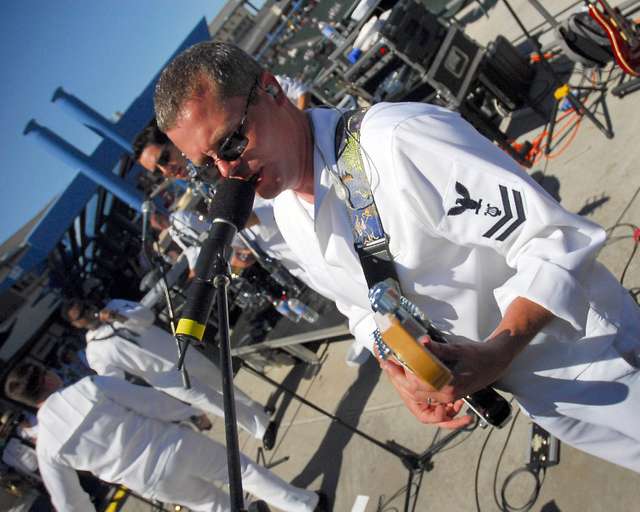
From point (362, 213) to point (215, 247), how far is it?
46cm

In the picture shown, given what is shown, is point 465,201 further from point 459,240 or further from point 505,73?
point 505,73

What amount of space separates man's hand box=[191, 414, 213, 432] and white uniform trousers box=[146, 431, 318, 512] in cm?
236

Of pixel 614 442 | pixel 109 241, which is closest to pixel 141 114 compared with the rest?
Answer: pixel 109 241

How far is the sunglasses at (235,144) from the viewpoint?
4.65 feet

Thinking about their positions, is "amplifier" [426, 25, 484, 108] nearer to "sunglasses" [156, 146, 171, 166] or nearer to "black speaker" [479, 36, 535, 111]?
"black speaker" [479, 36, 535, 111]

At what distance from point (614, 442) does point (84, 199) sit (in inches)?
524

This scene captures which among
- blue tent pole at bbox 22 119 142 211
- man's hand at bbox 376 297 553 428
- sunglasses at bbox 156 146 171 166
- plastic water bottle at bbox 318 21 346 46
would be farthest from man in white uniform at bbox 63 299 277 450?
blue tent pole at bbox 22 119 142 211

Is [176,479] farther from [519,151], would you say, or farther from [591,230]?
[519,151]

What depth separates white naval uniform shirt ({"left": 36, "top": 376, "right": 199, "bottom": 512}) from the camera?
3.49 m

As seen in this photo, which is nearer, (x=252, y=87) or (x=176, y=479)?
(x=252, y=87)

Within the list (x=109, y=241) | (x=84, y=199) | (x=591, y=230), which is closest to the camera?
(x=591, y=230)

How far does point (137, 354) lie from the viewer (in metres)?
4.96

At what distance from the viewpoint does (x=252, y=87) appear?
1443 millimetres

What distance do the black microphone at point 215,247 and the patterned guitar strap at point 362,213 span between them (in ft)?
0.99
